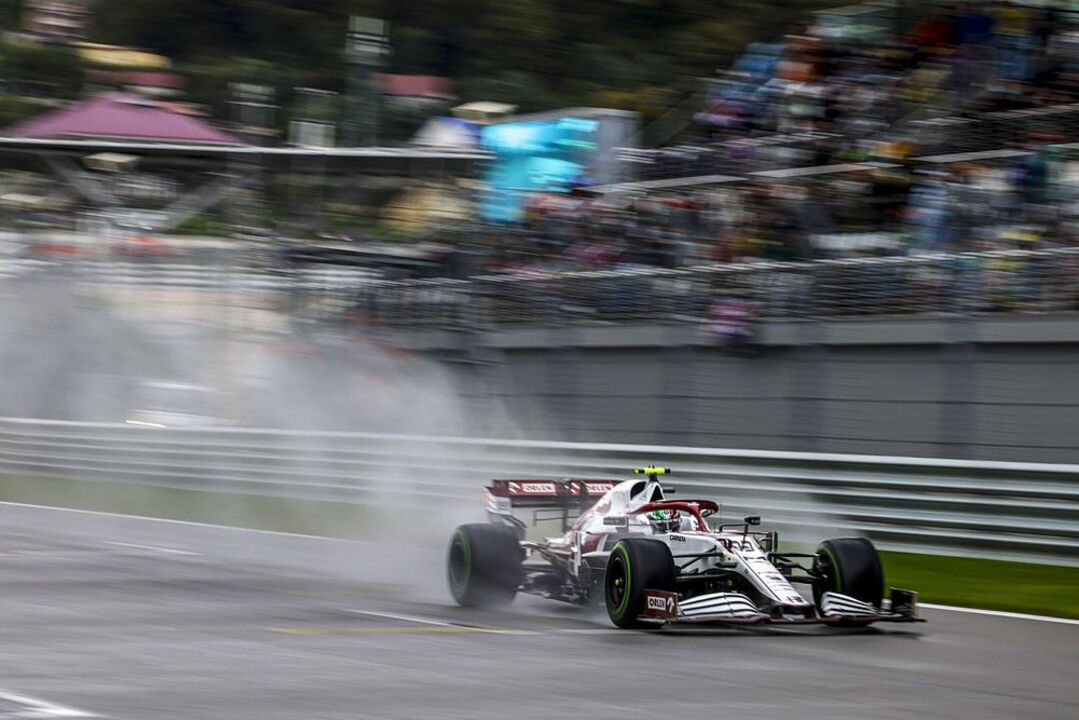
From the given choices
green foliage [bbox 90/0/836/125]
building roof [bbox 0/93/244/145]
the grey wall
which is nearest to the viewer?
the grey wall

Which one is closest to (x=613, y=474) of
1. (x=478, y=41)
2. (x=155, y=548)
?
(x=155, y=548)

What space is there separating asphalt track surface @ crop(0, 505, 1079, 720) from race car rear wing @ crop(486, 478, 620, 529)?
69 centimetres

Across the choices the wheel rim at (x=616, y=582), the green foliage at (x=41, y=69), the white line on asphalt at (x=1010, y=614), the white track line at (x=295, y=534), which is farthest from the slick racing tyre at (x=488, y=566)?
the green foliage at (x=41, y=69)

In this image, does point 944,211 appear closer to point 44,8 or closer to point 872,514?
point 872,514

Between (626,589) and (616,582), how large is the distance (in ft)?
0.99

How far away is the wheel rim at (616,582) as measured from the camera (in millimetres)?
10016

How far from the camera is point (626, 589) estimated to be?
9922mm

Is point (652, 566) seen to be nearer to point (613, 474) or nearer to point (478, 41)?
point (613, 474)

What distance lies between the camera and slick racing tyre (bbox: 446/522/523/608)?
445 inches

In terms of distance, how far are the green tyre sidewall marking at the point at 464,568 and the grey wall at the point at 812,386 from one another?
221 inches

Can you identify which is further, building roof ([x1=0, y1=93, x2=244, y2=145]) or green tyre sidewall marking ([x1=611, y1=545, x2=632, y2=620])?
building roof ([x1=0, y1=93, x2=244, y2=145])

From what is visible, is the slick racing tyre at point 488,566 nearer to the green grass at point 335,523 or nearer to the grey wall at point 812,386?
the green grass at point 335,523

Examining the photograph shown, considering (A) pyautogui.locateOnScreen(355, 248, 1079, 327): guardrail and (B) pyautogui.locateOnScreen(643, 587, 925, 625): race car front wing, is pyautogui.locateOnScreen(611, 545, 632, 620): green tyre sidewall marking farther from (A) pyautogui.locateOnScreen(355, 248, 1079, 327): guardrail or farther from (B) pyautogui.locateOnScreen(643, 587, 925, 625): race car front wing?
(A) pyautogui.locateOnScreen(355, 248, 1079, 327): guardrail

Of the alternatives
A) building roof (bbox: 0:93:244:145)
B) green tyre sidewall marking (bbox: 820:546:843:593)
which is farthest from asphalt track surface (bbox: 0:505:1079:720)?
building roof (bbox: 0:93:244:145)
